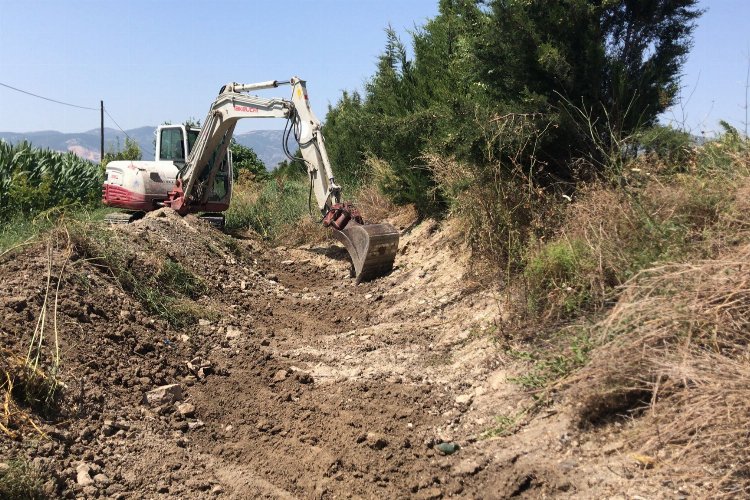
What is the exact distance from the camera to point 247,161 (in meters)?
29.5

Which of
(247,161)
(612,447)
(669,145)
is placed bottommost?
(612,447)

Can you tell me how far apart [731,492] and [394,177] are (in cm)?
987

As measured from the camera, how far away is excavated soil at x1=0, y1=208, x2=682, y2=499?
174 inches

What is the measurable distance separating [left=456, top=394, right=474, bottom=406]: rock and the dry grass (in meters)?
1.19

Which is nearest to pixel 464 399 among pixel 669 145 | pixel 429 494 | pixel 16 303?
pixel 429 494

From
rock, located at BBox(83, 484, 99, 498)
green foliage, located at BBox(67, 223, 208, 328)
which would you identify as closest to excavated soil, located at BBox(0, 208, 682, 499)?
rock, located at BBox(83, 484, 99, 498)

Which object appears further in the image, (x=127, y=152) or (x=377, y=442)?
(x=127, y=152)

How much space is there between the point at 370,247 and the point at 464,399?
5.08m

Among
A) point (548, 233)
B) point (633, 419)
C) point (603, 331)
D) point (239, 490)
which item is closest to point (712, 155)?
point (548, 233)

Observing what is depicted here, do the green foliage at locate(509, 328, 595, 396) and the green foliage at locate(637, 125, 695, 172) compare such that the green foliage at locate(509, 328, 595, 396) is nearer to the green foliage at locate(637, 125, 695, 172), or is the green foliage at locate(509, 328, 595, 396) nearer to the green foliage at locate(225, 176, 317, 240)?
the green foliage at locate(637, 125, 695, 172)

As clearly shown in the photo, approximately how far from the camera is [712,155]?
6215 millimetres

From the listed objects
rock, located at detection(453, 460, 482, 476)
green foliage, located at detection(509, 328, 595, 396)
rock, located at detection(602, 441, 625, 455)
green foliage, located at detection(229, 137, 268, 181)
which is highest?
green foliage, located at detection(229, 137, 268, 181)

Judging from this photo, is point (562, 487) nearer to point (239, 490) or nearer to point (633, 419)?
point (633, 419)

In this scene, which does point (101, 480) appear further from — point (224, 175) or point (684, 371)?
point (224, 175)
